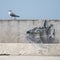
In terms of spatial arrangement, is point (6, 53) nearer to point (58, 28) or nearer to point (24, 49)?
point (24, 49)

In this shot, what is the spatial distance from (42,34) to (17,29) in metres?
1.52

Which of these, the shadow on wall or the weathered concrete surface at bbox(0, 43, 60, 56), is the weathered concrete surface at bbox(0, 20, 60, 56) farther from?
the shadow on wall

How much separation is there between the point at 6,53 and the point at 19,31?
1509 mm

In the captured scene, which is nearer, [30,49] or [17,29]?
[30,49]

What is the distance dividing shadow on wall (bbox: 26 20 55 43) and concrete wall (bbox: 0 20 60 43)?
0.62 feet

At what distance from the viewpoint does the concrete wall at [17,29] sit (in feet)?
42.7

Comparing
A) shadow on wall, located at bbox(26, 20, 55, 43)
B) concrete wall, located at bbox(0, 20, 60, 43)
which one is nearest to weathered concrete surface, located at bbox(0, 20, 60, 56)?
concrete wall, located at bbox(0, 20, 60, 43)

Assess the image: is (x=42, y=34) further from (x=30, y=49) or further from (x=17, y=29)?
(x=17, y=29)

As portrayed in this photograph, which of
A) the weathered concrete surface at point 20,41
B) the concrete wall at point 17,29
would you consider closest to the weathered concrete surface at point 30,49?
the weathered concrete surface at point 20,41

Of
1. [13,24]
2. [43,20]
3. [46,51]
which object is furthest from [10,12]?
[46,51]

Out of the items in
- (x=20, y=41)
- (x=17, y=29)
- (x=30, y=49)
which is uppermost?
(x=17, y=29)

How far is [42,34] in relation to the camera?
1308cm

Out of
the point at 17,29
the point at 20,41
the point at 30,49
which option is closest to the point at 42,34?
the point at 30,49

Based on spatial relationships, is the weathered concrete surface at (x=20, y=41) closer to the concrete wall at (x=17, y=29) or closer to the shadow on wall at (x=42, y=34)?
the concrete wall at (x=17, y=29)
